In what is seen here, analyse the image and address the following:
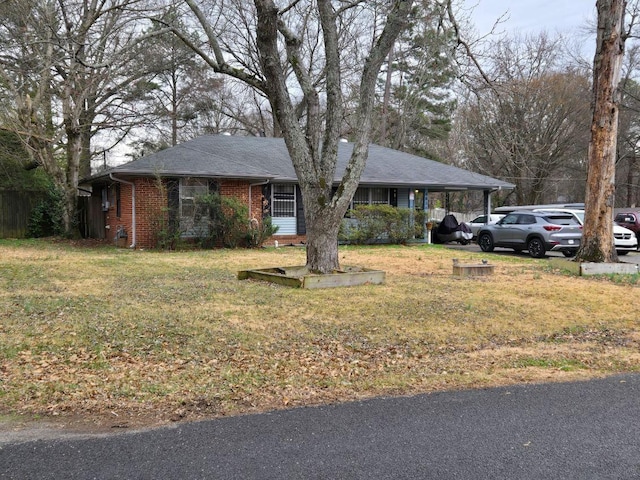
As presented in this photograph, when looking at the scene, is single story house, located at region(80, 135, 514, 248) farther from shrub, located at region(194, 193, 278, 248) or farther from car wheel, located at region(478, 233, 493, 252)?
car wheel, located at region(478, 233, 493, 252)

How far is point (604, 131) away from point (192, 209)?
1196 cm

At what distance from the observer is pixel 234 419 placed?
3.82 meters

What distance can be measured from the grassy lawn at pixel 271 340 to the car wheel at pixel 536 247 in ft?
18.4

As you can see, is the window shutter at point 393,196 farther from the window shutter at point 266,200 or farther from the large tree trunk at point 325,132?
the large tree trunk at point 325,132

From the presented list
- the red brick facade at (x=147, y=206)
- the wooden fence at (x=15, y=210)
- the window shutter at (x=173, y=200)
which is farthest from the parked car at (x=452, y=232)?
A: the wooden fence at (x=15, y=210)

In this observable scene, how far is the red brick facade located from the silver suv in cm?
827

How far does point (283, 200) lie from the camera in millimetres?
19812

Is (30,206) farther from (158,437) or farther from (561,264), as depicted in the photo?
(158,437)

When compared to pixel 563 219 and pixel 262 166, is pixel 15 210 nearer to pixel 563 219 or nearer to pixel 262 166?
pixel 262 166

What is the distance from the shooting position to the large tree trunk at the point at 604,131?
1117 centimetres

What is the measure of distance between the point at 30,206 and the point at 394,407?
21.9m

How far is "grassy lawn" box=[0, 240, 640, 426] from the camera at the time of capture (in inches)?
172

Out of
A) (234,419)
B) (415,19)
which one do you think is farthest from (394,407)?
(415,19)

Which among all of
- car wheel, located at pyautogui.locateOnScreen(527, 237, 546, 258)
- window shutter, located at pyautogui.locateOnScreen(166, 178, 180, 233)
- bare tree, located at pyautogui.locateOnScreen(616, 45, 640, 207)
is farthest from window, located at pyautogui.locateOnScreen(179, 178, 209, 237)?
bare tree, located at pyautogui.locateOnScreen(616, 45, 640, 207)
